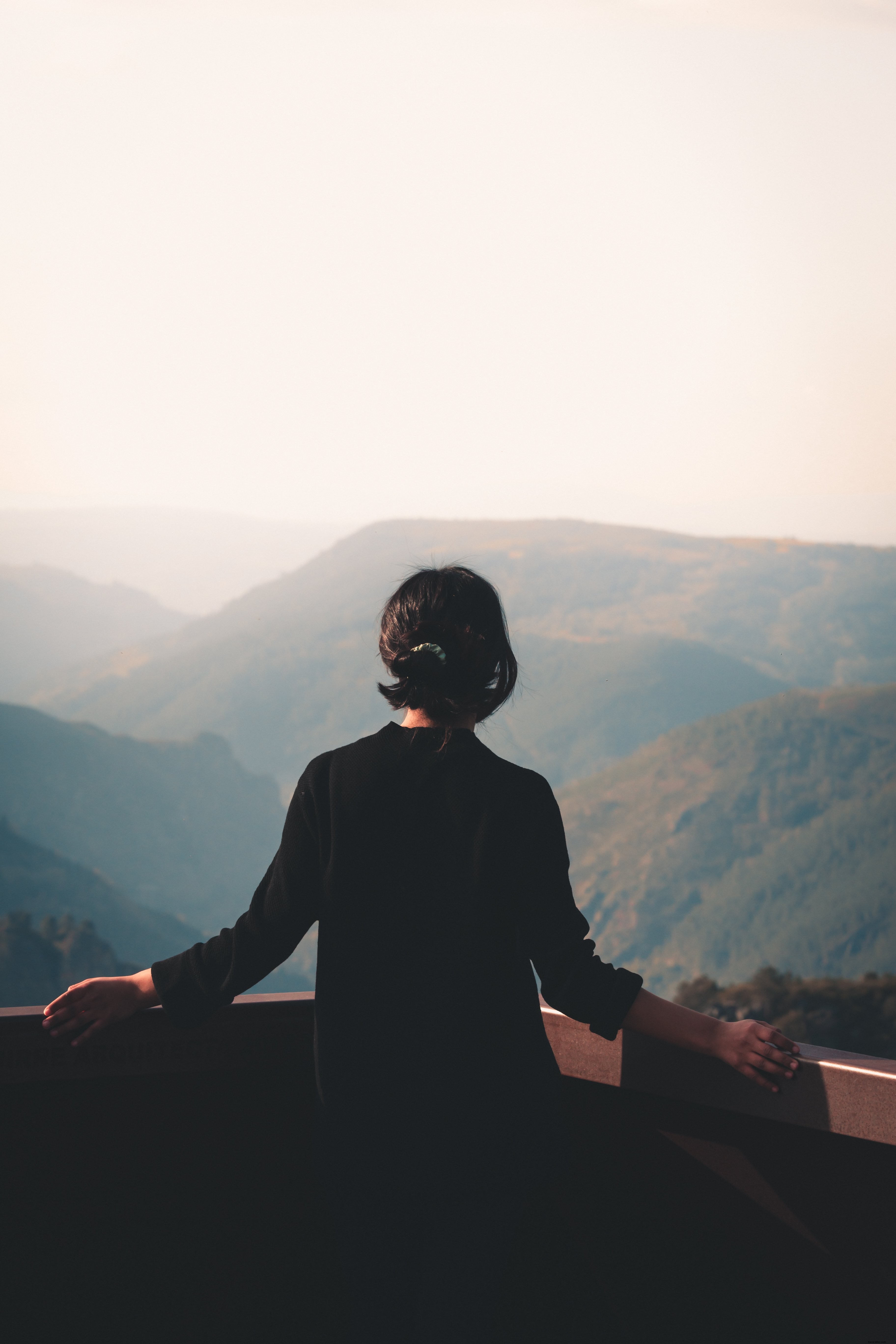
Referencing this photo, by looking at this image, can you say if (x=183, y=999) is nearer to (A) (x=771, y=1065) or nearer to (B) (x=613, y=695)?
(A) (x=771, y=1065)

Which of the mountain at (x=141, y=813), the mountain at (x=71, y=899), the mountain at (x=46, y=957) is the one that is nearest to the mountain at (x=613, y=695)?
the mountain at (x=141, y=813)

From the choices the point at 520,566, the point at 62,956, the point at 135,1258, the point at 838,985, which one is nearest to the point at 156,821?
the point at 62,956

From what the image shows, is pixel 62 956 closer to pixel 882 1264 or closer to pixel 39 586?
pixel 882 1264

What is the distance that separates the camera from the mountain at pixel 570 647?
108m

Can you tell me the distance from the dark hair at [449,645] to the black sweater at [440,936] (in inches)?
1.9

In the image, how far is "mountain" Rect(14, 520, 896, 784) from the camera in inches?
4264

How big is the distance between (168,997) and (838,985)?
159ft

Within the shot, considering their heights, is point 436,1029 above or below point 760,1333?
above

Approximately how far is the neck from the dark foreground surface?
43cm

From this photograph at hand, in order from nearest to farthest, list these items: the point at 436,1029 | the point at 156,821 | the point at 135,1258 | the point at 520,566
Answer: the point at 436,1029, the point at 135,1258, the point at 156,821, the point at 520,566

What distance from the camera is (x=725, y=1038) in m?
1.04

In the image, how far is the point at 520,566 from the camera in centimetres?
12131

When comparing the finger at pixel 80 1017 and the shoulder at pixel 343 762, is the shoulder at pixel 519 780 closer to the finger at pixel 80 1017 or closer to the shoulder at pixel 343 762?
the shoulder at pixel 343 762

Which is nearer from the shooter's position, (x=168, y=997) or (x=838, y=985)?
(x=168, y=997)
